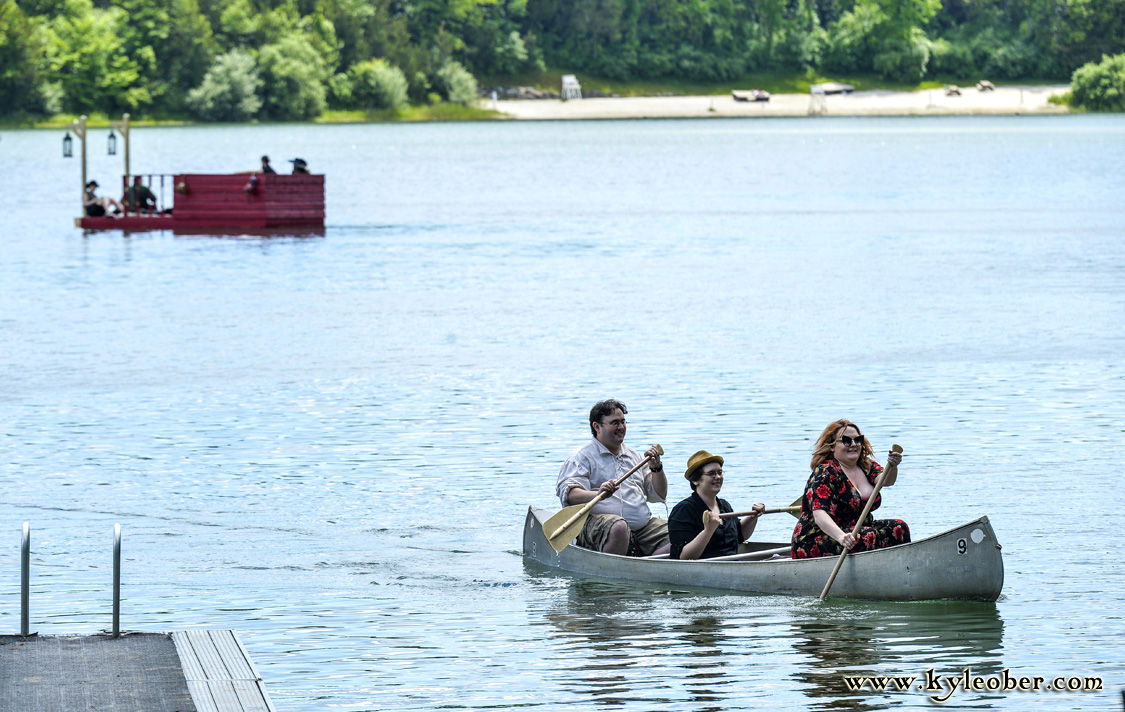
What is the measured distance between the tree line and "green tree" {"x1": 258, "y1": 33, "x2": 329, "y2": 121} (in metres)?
0.13

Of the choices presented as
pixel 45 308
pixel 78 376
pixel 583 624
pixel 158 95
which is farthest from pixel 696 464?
pixel 158 95

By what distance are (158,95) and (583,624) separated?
151 m

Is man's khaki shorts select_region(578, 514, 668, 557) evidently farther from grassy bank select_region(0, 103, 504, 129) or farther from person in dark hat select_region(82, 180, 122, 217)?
grassy bank select_region(0, 103, 504, 129)

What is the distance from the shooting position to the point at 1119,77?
179000 mm

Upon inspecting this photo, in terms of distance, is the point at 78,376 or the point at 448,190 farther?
the point at 448,190

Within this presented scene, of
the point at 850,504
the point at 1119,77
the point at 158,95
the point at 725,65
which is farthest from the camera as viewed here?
the point at 725,65

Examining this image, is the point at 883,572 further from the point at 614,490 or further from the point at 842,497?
the point at 614,490

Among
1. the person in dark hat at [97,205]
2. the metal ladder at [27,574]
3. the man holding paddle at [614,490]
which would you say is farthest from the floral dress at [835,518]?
the person in dark hat at [97,205]

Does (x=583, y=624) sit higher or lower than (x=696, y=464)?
lower

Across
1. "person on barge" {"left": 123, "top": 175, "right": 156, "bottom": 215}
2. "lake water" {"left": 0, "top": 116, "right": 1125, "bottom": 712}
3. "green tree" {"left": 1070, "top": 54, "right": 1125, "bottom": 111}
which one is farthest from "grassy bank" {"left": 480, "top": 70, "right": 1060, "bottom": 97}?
"person on barge" {"left": 123, "top": 175, "right": 156, "bottom": 215}

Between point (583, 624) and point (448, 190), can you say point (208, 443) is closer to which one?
point (583, 624)

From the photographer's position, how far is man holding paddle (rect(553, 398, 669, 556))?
14.2 meters

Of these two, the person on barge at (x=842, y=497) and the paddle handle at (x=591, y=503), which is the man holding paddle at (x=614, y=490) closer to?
the paddle handle at (x=591, y=503)

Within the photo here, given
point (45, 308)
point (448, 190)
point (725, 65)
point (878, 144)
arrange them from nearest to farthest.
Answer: point (45, 308)
point (448, 190)
point (878, 144)
point (725, 65)
